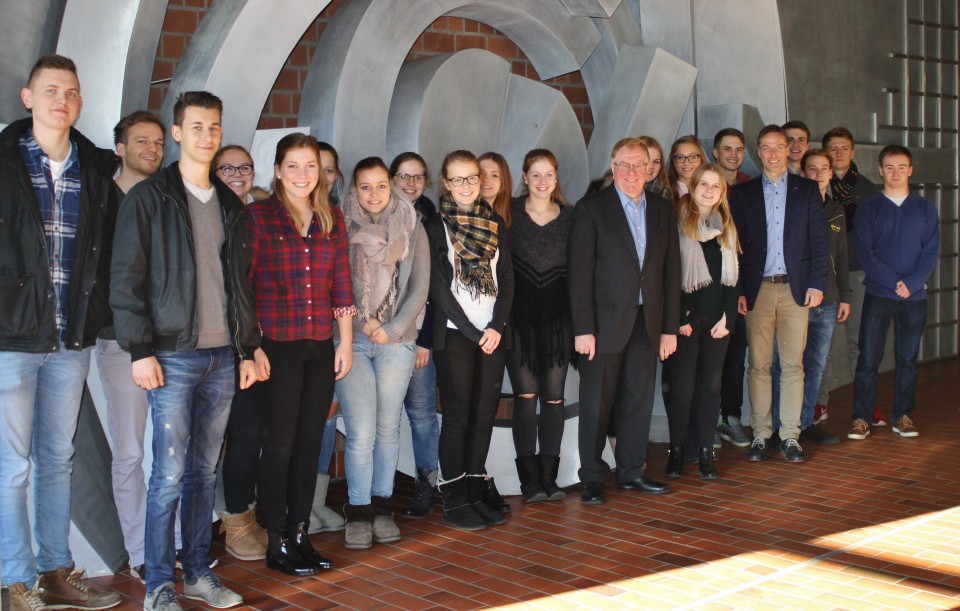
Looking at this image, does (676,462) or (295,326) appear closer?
(295,326)

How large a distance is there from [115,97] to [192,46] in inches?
20.0

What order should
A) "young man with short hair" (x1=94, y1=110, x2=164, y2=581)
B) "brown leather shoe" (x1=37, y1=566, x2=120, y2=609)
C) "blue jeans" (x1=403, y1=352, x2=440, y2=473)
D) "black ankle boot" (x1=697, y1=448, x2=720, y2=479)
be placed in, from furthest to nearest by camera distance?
"black ankle boot" (x1=697, y1=448, x2=720, y2=479) → "blue jeans" (x1=403, y1=352, x2=440, y2=473) → "young man with short hair" (x1=94, y1=110, x2=164, y2=581) → "brown leather shoe" (x1=37, y1=566, x2=120, y2=609)

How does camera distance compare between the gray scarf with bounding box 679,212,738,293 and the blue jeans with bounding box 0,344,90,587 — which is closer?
the blue jeans with bounding box 0,344,90,587

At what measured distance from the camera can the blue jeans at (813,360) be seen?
6125 millimetres

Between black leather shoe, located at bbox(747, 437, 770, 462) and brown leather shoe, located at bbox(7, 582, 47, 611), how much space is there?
3.78 meters

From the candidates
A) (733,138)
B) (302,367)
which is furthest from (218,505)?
(733,138)

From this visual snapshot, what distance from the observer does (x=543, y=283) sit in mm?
4766

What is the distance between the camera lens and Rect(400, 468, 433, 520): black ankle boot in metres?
4.70

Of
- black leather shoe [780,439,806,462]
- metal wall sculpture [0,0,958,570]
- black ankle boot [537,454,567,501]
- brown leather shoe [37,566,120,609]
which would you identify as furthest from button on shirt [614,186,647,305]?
brown leather shoe [37,566,120,609]

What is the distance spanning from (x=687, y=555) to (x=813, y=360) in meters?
2.56

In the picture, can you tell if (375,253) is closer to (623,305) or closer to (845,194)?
(623,305)

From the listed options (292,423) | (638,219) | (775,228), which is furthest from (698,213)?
(292,423)

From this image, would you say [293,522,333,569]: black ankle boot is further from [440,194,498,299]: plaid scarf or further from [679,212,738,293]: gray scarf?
[679,212,738,293]: gray scarf

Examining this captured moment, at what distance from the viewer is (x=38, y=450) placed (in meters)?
3.54
